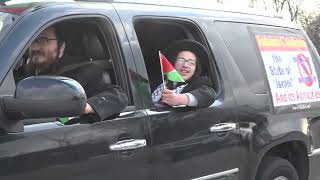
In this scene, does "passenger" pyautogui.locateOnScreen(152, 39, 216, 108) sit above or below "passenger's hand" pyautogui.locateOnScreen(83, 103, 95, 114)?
above

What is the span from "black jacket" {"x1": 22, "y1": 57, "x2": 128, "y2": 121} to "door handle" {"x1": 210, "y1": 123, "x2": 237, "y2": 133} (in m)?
0.88

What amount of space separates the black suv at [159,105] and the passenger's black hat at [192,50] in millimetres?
64

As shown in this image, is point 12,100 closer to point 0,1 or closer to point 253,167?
point 0,1

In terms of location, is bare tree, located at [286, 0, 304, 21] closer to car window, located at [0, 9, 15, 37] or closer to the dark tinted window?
the dark tinted window

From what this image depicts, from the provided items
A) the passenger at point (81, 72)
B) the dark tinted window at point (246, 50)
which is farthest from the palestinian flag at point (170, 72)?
the dark tinted window at point (246, 50)

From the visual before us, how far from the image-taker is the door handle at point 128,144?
3152 mm

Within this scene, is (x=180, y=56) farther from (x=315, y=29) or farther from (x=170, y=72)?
(x=315, y=29)

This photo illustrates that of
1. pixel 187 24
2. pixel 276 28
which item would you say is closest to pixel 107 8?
pixel 187 24

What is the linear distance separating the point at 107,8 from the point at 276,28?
7.28ft

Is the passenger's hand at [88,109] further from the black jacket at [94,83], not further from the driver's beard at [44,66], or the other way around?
the driver's beard at [44,66]

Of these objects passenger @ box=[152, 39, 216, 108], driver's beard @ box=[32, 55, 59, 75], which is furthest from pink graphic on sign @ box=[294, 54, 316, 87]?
driver's beard @ box=[32, 55, 59, 75]

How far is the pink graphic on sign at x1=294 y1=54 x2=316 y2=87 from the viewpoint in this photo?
516 cm

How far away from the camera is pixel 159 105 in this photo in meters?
3.63

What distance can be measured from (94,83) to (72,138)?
0.49 metres
